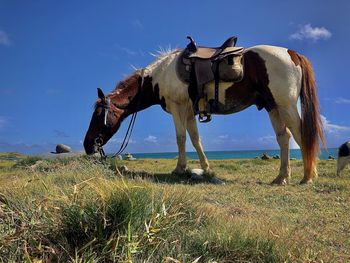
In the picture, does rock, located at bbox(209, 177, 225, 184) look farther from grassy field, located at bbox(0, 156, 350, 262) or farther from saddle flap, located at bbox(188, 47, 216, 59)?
grassy field, located at bbox(0, 156, 350, 262)

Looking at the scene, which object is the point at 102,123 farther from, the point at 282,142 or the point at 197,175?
the point at 282,142

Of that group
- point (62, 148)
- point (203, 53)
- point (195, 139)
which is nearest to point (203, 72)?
point (203, 53)

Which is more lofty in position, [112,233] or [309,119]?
[309,119]

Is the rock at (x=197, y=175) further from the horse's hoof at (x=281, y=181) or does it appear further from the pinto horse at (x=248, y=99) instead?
the horse's hoof at (x=281, y=181)

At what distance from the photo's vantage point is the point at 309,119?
8.47m

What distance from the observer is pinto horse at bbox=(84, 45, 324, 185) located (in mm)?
8477

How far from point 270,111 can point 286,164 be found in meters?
1.30

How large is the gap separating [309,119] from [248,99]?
55.3 inches

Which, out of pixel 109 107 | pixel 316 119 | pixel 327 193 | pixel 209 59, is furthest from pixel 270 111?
pixel 109 107

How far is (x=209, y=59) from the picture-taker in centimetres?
886

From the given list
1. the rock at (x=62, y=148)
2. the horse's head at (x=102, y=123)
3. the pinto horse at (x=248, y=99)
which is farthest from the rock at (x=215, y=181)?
the rock at (x=62, y=148)

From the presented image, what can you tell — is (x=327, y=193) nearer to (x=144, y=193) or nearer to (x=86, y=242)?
(x=144, y=193)

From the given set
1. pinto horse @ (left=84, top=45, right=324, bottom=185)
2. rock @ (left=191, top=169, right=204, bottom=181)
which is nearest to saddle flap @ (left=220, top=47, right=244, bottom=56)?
pinto horse @ (left=84, top=45, right=324, bottom=185)

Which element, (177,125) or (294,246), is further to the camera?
(177,125)
